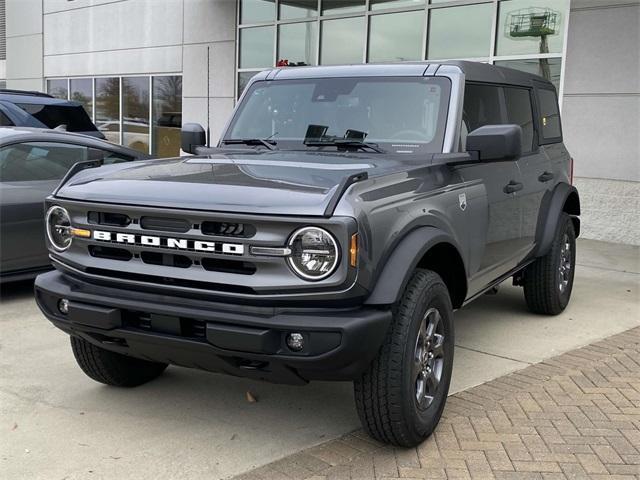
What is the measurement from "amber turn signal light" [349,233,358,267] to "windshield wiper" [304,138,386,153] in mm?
1334

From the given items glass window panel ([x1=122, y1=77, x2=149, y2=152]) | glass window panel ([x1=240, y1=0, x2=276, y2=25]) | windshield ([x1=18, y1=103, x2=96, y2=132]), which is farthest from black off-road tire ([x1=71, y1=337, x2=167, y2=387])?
glass window panel ([x1=122, y1=77, x2=149, y2=152])

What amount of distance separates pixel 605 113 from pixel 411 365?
7613mm

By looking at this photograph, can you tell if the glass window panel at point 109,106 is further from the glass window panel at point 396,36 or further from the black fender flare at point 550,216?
the black fender flare at point 550,216

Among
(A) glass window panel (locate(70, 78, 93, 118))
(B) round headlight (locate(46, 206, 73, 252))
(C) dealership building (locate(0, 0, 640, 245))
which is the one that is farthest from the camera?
(A) glass window panel (locate(70, 78, 93, 118))

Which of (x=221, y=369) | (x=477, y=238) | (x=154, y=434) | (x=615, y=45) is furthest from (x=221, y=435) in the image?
(x=615, y=45)

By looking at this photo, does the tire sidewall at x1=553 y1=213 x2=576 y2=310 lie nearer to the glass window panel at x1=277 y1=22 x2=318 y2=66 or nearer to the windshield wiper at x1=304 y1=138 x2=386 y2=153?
the windshield wiper at x1=304 y1=138 x2=386 y2=153

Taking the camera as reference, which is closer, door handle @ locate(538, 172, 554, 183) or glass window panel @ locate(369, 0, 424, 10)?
door handle @ locate(538, 172, 554, 183)

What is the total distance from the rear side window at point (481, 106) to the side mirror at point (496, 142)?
40cm

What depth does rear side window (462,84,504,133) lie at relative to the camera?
4297mm

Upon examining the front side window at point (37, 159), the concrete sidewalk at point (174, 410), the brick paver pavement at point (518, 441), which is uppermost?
the front side window at point (37, 159)

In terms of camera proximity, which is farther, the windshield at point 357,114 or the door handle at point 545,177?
the door handle at point 545,177

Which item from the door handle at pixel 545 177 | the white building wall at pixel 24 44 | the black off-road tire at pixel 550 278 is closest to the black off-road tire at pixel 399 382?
the door handle at pixel 545 177

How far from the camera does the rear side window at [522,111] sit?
201 inches

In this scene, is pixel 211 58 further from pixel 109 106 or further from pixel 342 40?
pixel 109 106
